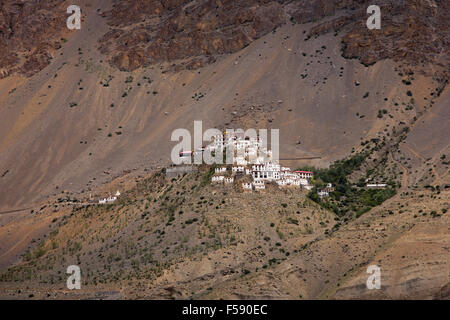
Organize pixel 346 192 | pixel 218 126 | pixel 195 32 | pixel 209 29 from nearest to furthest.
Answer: pixel 346 192, pixel 218 126, pixel 209 29, pixel 195 32

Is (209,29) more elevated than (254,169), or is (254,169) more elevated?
(209,29)

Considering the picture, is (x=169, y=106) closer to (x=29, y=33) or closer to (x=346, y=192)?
(x=29, y=33)

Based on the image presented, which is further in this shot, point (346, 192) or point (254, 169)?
point (346, 192)

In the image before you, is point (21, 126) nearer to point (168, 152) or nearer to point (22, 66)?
point (22, 66)

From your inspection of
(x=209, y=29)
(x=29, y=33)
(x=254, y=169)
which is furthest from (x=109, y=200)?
(x=29, y=33)

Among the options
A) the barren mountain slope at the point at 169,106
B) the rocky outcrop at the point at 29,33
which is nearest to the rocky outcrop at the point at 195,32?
the barren mountain slope at the point at 169,106

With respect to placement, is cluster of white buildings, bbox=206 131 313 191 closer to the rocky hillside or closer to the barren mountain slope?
the rocky hillside

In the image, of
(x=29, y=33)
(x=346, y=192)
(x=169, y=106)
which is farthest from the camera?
(x=29, y=33)

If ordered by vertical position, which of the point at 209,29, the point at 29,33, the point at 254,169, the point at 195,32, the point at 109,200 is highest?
the point at 29,33

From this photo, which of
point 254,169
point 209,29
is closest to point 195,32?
point 209,29
